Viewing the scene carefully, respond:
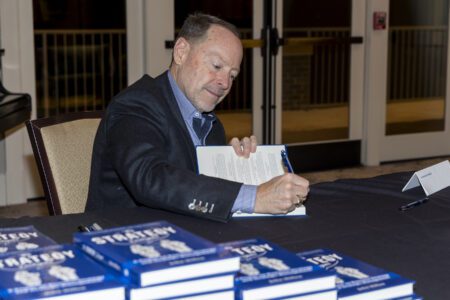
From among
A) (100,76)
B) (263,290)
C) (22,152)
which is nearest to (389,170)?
(100,76)

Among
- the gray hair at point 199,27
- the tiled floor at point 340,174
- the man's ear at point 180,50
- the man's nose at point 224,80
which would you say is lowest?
the tiled floor at point 340,174

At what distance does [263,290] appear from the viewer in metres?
1.16

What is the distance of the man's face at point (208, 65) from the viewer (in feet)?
7.24

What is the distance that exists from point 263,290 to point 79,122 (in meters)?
1.55

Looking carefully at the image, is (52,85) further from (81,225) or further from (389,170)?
(81,225)

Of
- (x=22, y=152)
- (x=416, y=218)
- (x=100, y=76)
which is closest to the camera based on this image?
(x=416, y=218)

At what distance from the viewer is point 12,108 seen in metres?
4.45

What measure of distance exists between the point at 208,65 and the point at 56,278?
1215mm

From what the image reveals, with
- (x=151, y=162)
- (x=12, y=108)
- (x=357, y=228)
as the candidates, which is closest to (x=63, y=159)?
(x=151, y=162)

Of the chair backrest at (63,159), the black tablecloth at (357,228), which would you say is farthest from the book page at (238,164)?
the chair backrest at (63,159)

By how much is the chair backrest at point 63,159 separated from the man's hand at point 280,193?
2.47 ft

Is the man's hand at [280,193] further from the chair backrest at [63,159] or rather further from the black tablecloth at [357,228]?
the chair backrest at [63,159]

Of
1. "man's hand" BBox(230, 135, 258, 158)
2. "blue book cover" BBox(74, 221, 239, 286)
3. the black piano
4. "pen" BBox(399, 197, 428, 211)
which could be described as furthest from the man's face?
the black piano

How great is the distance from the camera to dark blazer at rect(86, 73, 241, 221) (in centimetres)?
192
